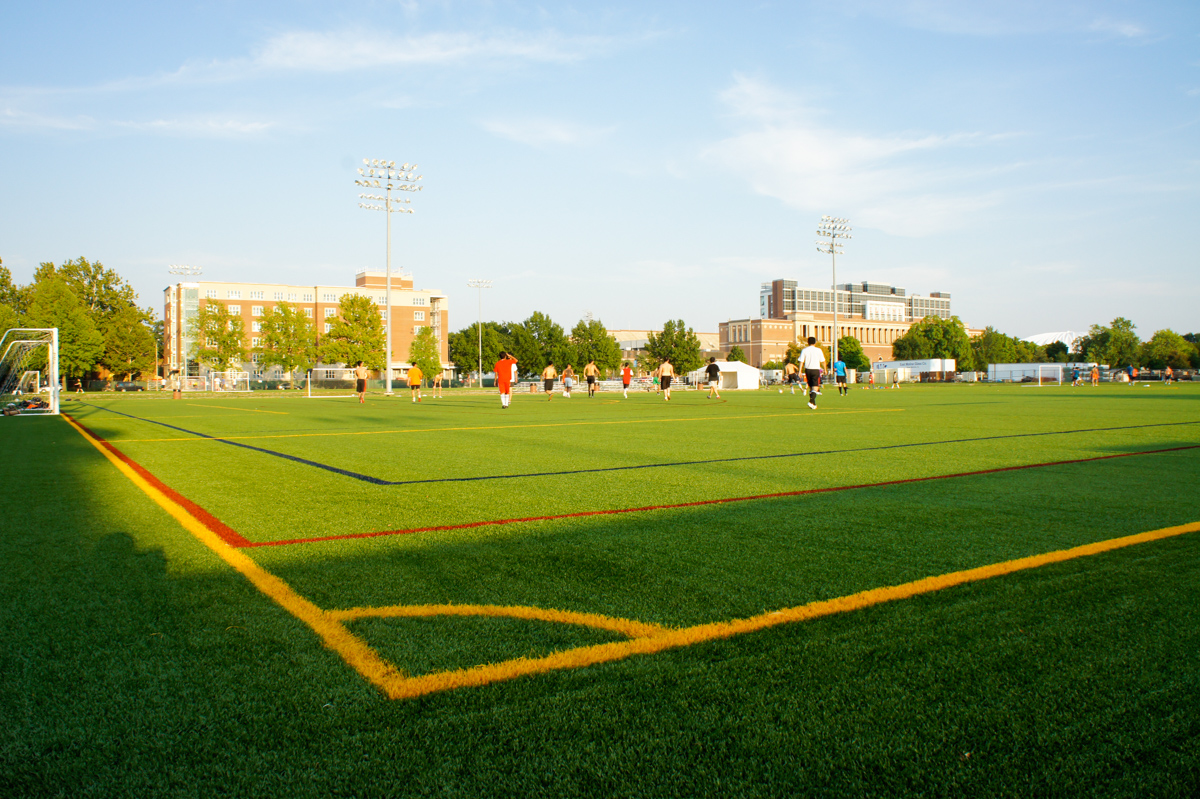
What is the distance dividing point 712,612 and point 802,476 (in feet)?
15.0

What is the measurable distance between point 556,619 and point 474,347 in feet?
327

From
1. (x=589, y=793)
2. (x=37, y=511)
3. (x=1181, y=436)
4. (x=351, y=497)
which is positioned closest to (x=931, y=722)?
(x=589, y=793)

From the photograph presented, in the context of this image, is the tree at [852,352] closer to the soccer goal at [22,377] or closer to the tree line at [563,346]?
the tree line at [563,346]

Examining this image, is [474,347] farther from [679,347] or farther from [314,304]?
[314,304]

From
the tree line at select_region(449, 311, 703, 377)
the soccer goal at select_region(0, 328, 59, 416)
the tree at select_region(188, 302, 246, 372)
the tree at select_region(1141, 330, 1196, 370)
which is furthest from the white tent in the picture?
the tree at select_region(1141, 330, 1196, 370)

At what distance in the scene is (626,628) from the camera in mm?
2969

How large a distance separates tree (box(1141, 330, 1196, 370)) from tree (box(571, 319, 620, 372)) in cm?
7641

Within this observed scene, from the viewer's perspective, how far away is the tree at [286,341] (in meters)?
63.8

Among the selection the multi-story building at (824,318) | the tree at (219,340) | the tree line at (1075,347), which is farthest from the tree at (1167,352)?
the tree at (219,340)

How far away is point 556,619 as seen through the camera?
3092 millimetres

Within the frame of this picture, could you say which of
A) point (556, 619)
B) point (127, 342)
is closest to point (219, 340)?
point (127, 342)

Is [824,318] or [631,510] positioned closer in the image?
[631,510]

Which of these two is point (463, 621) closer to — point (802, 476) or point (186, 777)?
point (186, 777)

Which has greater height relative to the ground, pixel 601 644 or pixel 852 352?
pixel 852 352
